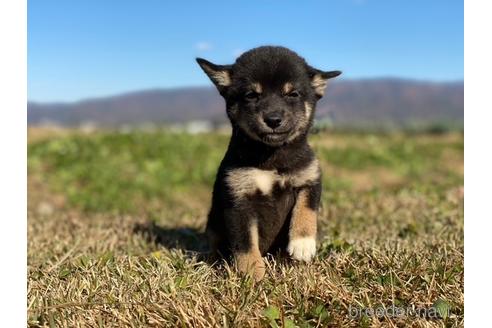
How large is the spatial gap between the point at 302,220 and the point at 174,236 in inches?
101

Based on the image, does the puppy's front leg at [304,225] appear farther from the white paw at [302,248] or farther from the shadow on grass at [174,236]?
the shadow on grass at [174,236]

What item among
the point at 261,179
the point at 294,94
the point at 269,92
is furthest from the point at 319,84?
the point at 261,179

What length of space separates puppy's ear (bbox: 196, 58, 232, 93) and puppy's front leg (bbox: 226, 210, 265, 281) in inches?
36.3

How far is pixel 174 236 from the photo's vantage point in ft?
20.4

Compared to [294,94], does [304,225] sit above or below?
below

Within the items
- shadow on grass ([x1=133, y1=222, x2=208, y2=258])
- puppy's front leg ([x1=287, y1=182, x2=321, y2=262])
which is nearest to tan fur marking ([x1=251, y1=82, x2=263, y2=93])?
puppy's front leg ([x1=287, y1=182, x2=321, y2=262])

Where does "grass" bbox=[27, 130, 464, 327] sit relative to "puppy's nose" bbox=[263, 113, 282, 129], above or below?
below

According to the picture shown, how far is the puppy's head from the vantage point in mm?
3871

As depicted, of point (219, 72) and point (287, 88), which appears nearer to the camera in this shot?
point (287, 88)

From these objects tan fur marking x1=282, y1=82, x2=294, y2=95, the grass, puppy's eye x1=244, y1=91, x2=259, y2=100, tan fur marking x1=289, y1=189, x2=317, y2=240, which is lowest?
the grass

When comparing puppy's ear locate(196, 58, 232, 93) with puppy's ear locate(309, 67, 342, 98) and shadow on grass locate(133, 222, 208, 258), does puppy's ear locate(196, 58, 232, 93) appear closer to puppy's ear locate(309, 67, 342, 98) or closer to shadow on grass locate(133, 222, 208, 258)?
puppy's ear locate(309, 67, 342, 98)

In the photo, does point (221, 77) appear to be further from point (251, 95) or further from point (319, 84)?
point (319, 84)

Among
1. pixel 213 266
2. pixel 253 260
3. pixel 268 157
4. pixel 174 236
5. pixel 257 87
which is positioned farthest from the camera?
pixel 174 236

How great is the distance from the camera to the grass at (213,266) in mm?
3084
